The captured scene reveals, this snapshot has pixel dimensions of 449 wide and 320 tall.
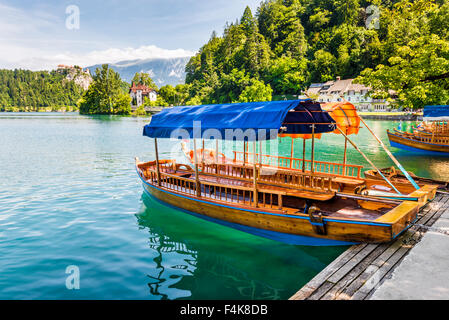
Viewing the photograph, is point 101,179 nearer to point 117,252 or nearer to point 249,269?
point 117,252

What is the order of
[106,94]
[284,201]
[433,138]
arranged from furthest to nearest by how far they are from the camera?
[106,94], [433,138], [284,201]

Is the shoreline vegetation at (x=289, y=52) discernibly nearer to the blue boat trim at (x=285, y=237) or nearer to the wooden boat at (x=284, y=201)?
the wooden boat at (x=284, y=201)

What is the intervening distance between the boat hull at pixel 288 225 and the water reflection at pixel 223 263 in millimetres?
384

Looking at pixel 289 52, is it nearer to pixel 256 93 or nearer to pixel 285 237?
pixel 256 93

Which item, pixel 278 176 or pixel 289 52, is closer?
pixel 278 176

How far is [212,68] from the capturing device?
313 ft

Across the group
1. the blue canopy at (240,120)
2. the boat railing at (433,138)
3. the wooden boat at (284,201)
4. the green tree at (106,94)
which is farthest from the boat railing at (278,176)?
the green tree at (106,94)

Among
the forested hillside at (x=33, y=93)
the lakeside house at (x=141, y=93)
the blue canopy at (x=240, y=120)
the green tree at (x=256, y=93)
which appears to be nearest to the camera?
the blue canopy at (x=240, y=120)

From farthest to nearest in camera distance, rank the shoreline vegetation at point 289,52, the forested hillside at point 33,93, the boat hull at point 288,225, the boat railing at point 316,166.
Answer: the forested hillside at point 33,93
the shoreline vegetation at point 289,52
the boat railing at point 316,166
the boat hull at point 288,225

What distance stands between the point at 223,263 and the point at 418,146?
20961 mm

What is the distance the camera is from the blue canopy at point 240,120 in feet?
24.4

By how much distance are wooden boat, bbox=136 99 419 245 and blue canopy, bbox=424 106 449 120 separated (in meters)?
12.2

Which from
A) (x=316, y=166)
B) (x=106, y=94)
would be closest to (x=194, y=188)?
(x=316, y=166)

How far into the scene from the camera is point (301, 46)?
275 feet
